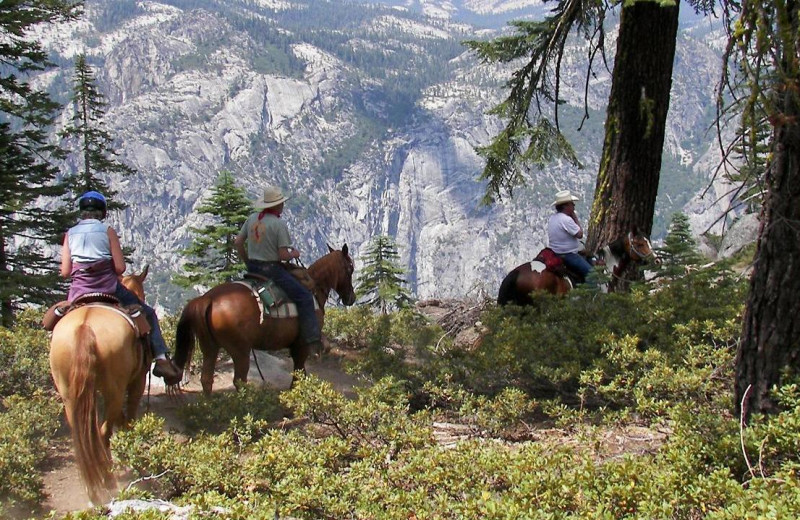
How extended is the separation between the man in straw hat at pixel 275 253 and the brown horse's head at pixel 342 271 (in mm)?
1098

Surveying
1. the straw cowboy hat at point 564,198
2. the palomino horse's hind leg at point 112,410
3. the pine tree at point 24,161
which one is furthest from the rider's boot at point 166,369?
the pine tree at point 24,161

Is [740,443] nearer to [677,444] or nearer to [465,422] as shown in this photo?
[677,444]

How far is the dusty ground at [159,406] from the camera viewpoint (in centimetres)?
599

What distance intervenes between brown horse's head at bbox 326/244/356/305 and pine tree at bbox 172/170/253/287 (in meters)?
12.6

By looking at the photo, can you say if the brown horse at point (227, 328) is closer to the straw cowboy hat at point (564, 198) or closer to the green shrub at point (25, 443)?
the green shrub at point (25, 443)

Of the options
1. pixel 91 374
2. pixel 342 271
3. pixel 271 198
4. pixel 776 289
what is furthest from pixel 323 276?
pixel 776 289

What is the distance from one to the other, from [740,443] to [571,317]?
3664mm

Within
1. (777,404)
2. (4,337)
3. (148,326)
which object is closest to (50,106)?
(4,337)

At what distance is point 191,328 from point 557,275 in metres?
5.42

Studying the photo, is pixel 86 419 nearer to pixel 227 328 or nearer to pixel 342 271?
pixel 227 328

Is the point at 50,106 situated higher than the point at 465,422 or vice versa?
the point at 50,106

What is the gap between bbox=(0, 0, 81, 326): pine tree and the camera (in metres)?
15.7

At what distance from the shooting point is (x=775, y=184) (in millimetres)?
4148

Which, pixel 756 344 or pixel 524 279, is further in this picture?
pixel 524 279
